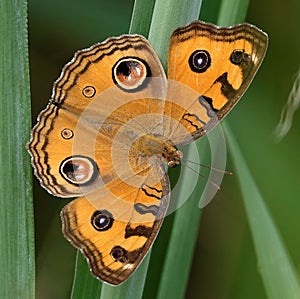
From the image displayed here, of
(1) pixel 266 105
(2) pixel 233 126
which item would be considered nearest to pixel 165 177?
(2) pixel 233 126

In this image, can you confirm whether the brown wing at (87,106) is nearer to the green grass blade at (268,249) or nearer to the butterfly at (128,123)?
the butterfly at (128,123)

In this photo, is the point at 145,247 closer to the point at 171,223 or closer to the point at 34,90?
the point at 171,223

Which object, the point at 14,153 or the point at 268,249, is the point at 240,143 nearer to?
the point at 268,249

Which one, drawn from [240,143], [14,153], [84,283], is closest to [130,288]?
[84,283]

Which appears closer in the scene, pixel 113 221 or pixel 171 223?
pixel 113 221

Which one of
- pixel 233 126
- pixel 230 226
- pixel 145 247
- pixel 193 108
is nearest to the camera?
pixel 145 247

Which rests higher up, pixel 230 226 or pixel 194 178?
pixel 194 178

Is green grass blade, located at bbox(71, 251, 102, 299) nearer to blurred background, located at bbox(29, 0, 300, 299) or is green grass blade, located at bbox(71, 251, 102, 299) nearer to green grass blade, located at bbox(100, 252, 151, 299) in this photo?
green grass blade, located at bbox(100, 252, 151, 299)
